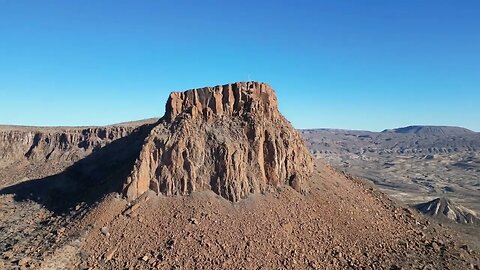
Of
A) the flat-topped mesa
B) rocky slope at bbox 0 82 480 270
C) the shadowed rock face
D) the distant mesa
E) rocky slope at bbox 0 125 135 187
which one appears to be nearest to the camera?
rocky slope at bbox 0 82 480 270

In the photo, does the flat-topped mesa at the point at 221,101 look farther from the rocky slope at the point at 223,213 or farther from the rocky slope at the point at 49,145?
the rocky slope at the point at 49,145

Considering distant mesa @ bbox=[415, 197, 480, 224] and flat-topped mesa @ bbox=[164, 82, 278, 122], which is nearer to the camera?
flat-topped mesa @ bbox=[164, 82, 278, 122]

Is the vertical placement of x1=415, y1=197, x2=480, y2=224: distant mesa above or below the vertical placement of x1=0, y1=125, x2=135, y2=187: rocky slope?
below

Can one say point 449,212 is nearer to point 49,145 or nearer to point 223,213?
point 223,213

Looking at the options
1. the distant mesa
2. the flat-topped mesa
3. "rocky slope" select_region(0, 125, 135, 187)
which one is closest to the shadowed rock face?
the flat-topped mesa

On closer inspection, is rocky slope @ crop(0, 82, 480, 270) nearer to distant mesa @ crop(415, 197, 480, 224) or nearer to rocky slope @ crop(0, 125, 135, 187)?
rocky slope @ crop(0, 125, 135, 187)

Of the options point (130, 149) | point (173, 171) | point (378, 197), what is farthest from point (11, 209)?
point (378, 197)

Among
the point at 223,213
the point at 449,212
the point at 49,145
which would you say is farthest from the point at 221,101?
the point at 449,212

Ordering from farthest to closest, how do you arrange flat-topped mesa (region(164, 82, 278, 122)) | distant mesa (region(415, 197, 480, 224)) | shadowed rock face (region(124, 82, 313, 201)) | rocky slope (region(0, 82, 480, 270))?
1. distant mesa (region(415, 197, 480, 224))
2. flat-topped mesa (region(164, 82, 278, 122))
3. shadowed rock face (region(124, 82, 313, 201))
4. rocky slope (region(0, 82, 480, 270))
